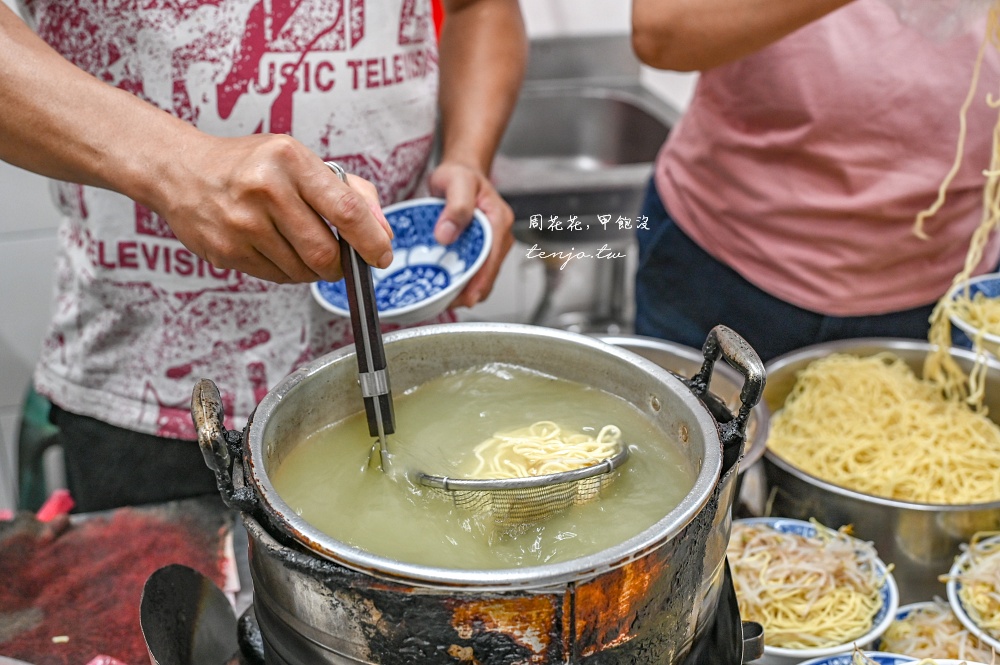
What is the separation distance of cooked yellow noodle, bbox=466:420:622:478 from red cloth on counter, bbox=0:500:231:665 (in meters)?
0.59

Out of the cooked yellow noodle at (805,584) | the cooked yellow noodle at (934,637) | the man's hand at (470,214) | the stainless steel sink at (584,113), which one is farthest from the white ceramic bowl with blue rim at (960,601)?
the stainless steel sink at (584,113)

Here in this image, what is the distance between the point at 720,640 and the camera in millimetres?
1107

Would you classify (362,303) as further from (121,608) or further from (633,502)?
(121,608)

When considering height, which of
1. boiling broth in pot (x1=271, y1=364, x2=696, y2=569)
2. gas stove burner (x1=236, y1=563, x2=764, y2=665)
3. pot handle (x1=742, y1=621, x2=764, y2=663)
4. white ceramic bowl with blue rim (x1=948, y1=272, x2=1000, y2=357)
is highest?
boiling broth in pot (x1=271, y1=364, x2=696, y2=569)

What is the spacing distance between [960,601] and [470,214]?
1184 millimetres

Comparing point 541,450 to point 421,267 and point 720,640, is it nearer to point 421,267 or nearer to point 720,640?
point 720,640

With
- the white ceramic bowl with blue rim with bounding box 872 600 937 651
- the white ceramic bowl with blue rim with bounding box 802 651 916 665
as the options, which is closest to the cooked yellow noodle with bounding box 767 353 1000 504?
the white ceramic bowl with blue rim with bounding box 872 600 937 651

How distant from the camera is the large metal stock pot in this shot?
85cm

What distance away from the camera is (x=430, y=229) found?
6.28 feet

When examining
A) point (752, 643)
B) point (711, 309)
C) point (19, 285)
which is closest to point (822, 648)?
point (752, 643)

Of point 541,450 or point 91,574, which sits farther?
point 91,574

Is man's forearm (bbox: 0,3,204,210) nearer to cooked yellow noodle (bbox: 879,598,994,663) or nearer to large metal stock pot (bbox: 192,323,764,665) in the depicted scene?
large metal stock pot (bbox: 192,323,764,665)

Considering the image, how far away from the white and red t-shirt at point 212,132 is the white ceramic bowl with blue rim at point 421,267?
0.12 metres

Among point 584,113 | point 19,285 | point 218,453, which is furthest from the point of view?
point 584,113
